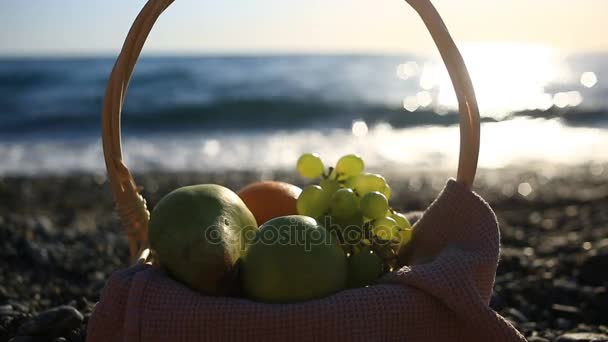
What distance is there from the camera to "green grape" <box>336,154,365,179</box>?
6.21 ft

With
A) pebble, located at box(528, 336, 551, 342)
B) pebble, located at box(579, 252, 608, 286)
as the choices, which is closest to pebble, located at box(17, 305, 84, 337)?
pebble, located at box(528, 336, 551, 342)

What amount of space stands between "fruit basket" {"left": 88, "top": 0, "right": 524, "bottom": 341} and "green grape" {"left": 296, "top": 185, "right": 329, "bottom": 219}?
29 centimetres

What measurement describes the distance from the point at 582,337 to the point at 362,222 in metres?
0.93

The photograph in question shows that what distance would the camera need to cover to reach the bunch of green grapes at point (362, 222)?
1609 millimetres

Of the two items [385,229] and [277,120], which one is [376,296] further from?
[277,120]

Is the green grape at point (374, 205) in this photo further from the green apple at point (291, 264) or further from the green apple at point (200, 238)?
the green apple at point (200, 238)

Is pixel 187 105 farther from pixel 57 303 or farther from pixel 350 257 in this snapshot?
pixel 350 257

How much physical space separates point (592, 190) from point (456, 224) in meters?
4.85

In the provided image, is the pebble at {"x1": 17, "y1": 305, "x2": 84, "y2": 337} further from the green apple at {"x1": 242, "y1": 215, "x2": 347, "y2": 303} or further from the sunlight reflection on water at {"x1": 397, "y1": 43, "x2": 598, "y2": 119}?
the sunlight reflection on water at {"x1": 397, "y1": 43, "x2": 598, "y2": 119}

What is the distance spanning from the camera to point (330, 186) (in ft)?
5.93

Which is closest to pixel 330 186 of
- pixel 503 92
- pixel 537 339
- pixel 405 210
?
pixel 537 339

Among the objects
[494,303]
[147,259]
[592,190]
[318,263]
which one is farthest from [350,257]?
[592,190]

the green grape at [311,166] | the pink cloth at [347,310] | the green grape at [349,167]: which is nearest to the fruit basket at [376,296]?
the pink cloth at [347,310]

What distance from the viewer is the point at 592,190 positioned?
599 cm
